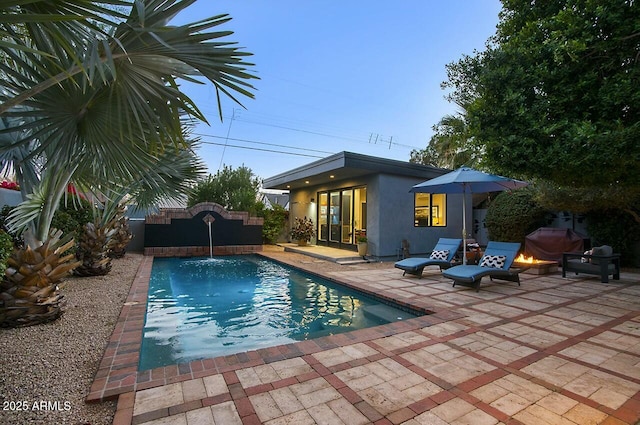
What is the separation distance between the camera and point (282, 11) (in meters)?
13.1

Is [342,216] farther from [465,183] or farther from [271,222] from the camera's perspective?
[465,183]

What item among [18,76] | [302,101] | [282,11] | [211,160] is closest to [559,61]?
[18,76]

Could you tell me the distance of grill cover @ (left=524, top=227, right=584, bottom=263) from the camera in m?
8.91

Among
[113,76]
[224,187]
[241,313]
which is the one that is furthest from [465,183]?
[224,187]

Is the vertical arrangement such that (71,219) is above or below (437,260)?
above

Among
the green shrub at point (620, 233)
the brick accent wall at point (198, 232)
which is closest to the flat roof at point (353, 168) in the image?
the brick accent wall at point (198, 232)

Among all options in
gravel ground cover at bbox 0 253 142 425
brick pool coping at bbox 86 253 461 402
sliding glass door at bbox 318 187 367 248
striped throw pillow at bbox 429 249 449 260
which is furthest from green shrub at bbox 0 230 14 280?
sliding glass door at bbox 318 187 367 248

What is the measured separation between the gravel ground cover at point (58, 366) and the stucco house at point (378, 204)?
7.12 metres

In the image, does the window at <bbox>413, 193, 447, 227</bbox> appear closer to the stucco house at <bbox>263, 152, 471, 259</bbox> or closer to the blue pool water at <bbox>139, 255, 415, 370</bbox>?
the stucco house at <bbox>263, 152, 471, 259</bbox>

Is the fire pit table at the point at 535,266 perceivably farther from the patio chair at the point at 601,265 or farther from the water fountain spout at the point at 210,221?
the water fountain spout at the point at 210,221

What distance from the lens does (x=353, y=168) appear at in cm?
980

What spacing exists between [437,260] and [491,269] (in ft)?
4.70

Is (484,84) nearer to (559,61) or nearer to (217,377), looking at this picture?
(559,61)

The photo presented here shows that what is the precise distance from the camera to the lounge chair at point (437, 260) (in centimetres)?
728
